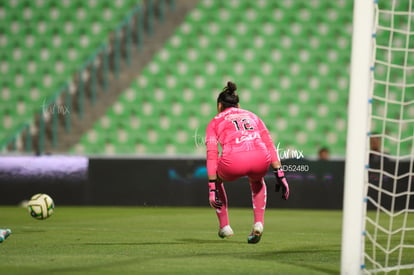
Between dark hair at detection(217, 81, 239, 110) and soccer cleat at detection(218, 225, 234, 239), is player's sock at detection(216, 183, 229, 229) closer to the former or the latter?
soccer cleat at detection(218, 225, 234, 239)

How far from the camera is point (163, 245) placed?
6.86 meters

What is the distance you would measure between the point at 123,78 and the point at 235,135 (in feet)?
29.3

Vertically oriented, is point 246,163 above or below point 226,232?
above

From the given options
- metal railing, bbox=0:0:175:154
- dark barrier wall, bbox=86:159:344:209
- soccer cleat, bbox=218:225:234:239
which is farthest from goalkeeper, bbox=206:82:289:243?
metal railing, bbox=0:0:175:154

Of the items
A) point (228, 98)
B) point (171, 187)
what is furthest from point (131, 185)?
point (228, 98)

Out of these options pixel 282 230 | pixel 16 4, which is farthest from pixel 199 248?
pixel 16 4

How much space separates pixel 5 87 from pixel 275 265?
37.1 feet

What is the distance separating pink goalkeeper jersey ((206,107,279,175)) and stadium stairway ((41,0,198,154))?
7.80 metres

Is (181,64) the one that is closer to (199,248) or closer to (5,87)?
(5,87)

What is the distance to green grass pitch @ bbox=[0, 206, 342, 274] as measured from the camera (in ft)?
17.2

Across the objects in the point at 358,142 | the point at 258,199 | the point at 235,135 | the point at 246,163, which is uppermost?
the point at 358,142

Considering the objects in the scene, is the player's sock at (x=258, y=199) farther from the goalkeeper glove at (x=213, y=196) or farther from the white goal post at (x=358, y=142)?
the white goal post at (x=358, y=142)

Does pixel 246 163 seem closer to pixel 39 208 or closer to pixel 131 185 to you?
pixel 39 208

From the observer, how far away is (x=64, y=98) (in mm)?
15016
